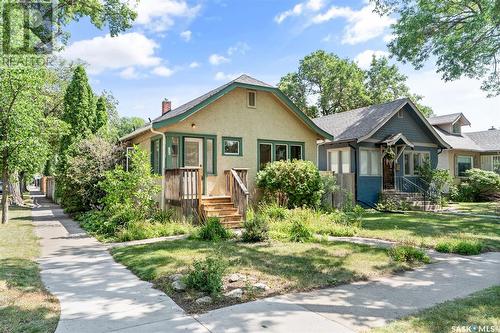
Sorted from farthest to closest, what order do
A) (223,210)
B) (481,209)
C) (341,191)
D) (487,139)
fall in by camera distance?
(487,139)
(481,209)
(341,191)
(223,210)

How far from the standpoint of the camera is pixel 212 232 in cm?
959

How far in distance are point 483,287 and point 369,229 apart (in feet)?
18.9

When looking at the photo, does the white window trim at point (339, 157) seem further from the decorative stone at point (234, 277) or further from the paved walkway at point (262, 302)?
the decorative stone at point (234, 277)

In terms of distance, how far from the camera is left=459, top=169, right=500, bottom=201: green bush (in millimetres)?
22938

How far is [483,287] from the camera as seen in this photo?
17.7 feet

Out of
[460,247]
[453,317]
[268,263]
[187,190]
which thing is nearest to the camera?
[453,317]

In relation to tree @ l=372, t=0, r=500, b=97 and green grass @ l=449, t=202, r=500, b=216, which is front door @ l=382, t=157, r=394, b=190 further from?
tree @ l=372, t=0, r=500, b=97

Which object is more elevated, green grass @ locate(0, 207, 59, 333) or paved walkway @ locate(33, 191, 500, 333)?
green grass @ locate(0, 207, 59, 333)

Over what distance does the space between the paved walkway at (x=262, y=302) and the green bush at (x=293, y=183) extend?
6894 millimetres

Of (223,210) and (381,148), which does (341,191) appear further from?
(223,210)

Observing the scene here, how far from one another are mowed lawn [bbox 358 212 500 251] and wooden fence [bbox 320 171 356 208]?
11.1ft

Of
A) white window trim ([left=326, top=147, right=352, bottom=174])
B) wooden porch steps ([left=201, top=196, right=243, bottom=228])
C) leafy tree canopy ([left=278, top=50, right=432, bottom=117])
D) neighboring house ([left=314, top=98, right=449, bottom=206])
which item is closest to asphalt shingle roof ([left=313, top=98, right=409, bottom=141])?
neighboring house ([left=314, top=98, right=449, bottom=206])

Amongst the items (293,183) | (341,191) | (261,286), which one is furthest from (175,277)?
(341,191)

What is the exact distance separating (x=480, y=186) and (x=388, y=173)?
26.0 feet
